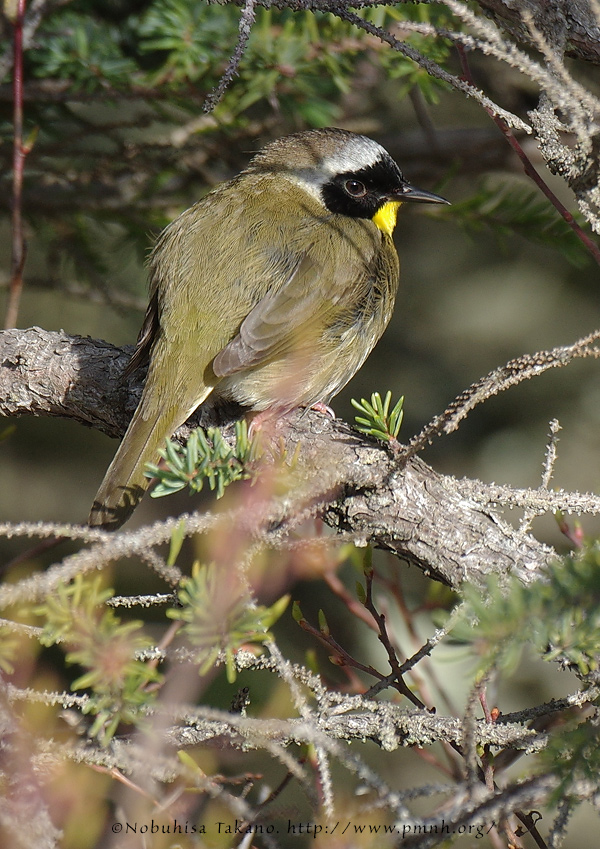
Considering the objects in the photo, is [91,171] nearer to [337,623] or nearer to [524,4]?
[524,4]

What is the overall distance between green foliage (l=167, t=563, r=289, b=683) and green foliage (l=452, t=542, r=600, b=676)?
0.33 metres

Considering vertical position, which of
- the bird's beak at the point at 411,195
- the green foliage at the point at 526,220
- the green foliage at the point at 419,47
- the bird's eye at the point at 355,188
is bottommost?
the bird's eye at the point at 355,188

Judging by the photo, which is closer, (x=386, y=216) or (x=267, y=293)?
(x=267, y=293)

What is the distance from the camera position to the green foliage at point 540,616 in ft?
3.83

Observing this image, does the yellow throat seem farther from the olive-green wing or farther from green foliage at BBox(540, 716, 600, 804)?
green foliage at BBox(540, 716, 600, 804)

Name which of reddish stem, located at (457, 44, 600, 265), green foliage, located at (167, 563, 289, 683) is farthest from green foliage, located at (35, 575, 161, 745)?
reddish stem, located at (457, 44, 600, 265)

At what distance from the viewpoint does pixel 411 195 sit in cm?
337

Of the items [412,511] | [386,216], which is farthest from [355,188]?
[412,511]

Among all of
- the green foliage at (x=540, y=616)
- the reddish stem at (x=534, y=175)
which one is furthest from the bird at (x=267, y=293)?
the green foliage at (x=540, y=616)

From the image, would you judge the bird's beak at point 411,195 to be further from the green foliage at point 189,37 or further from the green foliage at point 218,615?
the green foliage at point 218,615

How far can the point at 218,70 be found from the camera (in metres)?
3.43

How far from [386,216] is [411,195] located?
0.15m

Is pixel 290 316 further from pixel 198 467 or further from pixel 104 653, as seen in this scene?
pixel 104 653

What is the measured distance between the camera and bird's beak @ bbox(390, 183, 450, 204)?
10.9 ft
